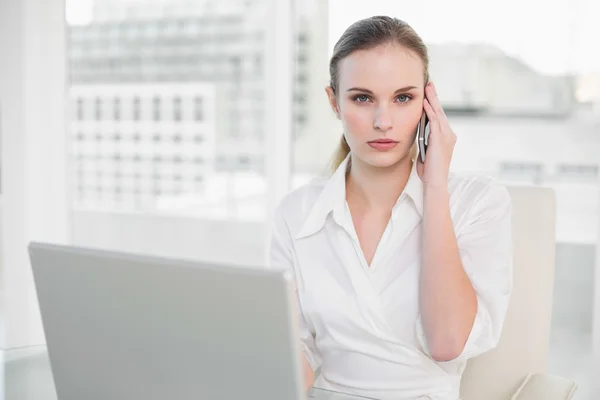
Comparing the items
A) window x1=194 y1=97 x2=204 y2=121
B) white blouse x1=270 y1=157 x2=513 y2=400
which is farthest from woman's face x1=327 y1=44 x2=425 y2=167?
window x1=194 y1=97 x2=204 y2=121

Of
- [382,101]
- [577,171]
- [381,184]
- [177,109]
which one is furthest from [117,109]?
[382,101]

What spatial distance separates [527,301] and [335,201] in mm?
455

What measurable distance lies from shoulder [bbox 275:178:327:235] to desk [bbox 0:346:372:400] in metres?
0.38

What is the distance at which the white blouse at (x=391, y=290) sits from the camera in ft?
4.30

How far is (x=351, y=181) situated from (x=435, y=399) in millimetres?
476

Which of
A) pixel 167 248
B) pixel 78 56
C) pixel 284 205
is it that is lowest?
pixel 167 248

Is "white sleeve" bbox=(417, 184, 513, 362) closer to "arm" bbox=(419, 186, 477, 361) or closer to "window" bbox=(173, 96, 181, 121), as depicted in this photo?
"arm" bbox=(419, 186, 477, 361)

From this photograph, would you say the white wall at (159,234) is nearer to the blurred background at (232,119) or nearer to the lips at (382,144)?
the blurred background at (232,119)

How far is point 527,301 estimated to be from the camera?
4.85 ft

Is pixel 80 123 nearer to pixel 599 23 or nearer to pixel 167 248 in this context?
pixel 167 248

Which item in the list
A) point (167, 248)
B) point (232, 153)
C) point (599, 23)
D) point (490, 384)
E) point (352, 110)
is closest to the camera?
point (352, 110)

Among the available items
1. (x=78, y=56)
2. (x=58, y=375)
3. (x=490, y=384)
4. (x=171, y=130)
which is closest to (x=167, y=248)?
(x=171, y=130)

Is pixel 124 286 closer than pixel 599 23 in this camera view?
Yes

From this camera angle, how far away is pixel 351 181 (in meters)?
1.52
